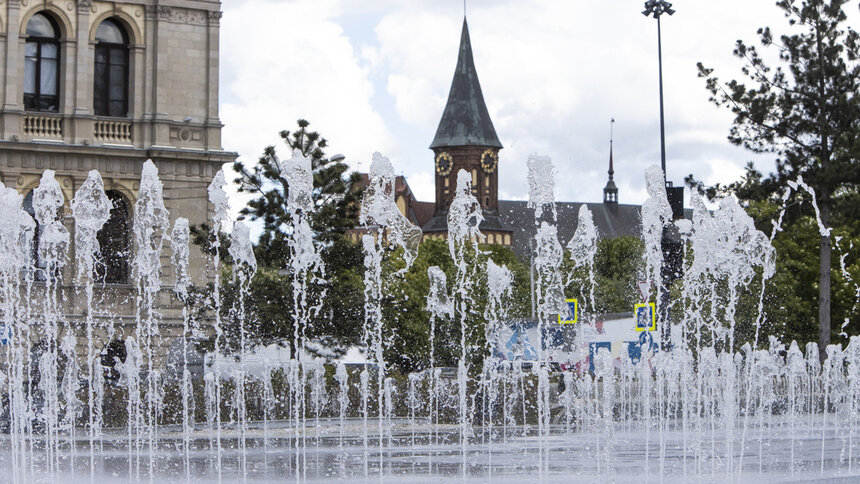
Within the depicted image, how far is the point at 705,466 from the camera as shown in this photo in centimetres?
1515

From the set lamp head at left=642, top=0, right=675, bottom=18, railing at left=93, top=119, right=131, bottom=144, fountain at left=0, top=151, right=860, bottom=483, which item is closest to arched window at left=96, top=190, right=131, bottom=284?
fountain at left=0, top=151, right=860, bottom=483

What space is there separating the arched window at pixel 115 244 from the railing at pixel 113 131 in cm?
132

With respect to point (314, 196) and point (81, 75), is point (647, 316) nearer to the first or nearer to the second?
point (314, 196)

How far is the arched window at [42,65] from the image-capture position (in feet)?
119

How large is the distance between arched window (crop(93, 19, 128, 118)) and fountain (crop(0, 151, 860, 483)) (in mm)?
2954

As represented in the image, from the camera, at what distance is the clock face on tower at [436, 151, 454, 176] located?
465 ft

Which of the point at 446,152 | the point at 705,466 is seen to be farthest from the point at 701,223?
the point at 446,152

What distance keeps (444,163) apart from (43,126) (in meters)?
107

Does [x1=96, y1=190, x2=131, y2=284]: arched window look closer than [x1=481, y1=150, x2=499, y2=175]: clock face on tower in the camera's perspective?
Yes

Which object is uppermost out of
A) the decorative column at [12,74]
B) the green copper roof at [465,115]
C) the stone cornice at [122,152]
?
the green copper roof at [465,115]

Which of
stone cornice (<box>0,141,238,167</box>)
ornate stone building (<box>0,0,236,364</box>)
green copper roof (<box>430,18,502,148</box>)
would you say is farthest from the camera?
green copper roof (<box>430,18,502,148</box>)

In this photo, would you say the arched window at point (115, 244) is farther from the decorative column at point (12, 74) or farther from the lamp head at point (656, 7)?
the lamp head at point (656, 7)

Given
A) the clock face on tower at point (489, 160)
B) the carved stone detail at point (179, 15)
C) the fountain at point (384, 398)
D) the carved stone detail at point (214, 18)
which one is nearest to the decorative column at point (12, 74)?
the fountain at point (384, 398)

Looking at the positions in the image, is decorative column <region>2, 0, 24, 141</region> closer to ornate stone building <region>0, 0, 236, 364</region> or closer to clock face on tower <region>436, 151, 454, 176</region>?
ornate stone building <region>0, 0, 236, 364</region>
